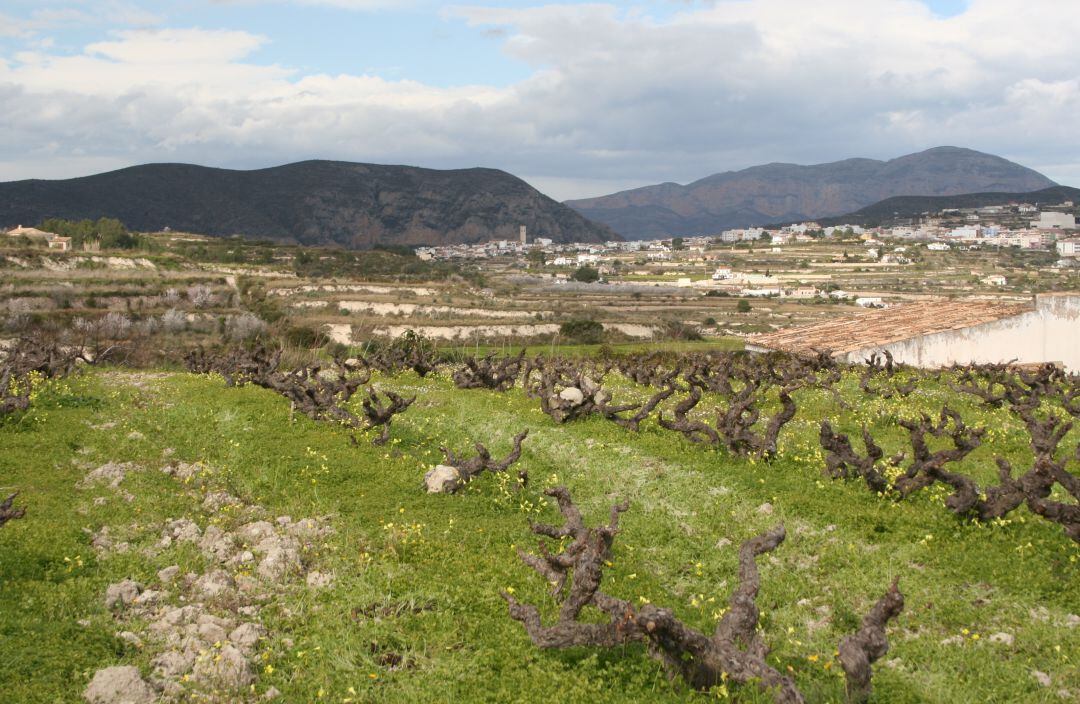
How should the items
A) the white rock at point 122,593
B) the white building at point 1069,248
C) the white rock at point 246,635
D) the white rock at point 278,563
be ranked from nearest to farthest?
the white rock at point 246,635, the white rock at point 122,593, the white rock at point 278,563, the white building at point 1069,248

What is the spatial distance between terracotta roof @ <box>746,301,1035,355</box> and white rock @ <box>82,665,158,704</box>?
88.7 ft

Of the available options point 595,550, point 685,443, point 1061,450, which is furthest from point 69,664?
point 1061,450

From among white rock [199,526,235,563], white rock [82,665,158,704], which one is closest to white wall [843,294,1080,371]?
white rock [199,526,235,563]

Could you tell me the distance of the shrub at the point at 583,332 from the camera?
60.0m

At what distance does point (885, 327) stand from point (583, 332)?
28621 millimetres

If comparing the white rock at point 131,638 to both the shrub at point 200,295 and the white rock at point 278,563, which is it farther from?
the shrub at point 200,295

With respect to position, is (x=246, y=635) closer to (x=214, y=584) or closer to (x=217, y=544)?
(x=214, y=584)

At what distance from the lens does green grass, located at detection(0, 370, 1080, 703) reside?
6.80 meters

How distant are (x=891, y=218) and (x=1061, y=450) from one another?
616ft

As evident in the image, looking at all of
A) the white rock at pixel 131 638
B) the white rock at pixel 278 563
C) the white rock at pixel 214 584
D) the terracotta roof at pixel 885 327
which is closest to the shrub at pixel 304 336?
the terracotta roof at pixel 885 327

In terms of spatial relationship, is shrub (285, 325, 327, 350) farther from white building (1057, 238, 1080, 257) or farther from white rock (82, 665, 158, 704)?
white building (1057, 238, 1080, 257)

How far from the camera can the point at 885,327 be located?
3391cm

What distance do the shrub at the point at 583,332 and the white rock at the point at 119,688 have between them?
175ft

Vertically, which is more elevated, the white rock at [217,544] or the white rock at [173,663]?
the white rock at [217,544]
